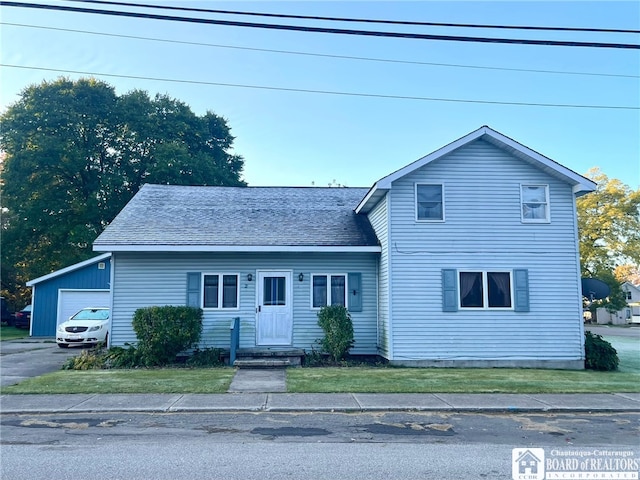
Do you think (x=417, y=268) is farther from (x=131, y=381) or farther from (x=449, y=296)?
(x=131, y=381)

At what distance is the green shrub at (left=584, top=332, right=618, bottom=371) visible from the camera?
1291 cm

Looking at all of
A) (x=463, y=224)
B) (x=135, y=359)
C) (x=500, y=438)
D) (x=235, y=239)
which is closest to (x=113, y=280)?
(x=135, y=359)

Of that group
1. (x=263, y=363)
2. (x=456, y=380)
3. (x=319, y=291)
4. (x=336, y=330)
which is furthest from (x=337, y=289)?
(x=456, y=380)

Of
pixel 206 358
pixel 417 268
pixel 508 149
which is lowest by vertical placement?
pixel 206 358

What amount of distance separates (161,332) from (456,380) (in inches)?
290

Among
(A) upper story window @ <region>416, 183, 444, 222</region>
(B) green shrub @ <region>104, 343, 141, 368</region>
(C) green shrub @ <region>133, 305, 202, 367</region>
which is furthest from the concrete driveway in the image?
(A) upper story window @ <region>416, 183, 444, 222</region>

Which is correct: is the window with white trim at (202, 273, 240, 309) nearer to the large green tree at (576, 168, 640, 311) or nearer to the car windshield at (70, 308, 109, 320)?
the car windshield at (70, 308, 109, 320)

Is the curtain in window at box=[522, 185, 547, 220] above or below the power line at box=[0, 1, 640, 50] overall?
below

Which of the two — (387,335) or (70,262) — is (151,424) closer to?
(387,335)

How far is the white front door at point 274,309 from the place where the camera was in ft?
46.0

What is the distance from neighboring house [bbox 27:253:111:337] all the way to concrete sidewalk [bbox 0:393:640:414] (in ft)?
49.1

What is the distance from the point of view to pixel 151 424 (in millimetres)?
7082

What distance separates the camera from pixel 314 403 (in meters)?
8.33

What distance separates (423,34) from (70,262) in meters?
28.5
